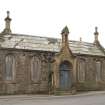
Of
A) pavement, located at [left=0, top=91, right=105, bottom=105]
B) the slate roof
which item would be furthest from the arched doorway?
pavement, located at [left=0, top=91, right=105, bottom=105]

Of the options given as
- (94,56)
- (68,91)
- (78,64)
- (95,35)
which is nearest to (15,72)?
→ (68,91)

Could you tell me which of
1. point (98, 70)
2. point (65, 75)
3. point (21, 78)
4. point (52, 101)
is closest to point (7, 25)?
point (21, 78)

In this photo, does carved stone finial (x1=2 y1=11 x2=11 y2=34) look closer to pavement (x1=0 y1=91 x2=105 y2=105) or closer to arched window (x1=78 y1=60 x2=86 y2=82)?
arched window (x1=78 y1=60 x2=86 y2=82)

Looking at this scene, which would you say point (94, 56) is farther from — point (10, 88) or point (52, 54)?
point (10, 88)

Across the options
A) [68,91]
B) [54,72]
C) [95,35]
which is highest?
[95,35]

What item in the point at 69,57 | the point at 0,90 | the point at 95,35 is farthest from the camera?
the point at 95,35

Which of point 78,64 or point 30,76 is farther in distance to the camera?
point 78,64

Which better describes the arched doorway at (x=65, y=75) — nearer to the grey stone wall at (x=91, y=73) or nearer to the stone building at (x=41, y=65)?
the stone building at (x=41, y=65)

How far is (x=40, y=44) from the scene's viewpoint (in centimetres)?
3431

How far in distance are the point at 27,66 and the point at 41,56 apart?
7.03ft

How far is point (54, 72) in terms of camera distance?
31.6m

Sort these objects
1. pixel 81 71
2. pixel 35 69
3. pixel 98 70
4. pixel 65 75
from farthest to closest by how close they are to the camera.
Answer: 1. pixel 98 70
2. pixel 81 71
3. pixel 65 75
4. pixel 35 69

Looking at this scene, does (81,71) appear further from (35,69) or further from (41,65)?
(35,69)

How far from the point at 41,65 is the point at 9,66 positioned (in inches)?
149
